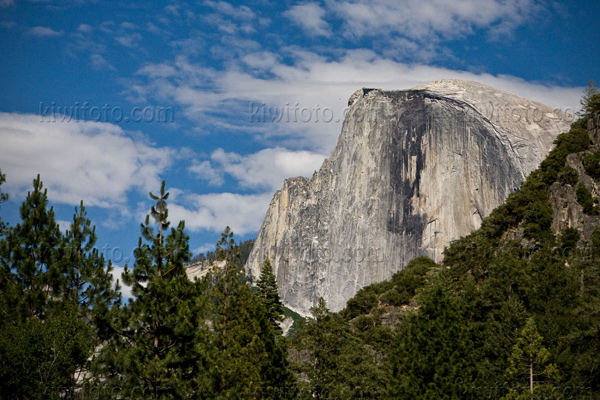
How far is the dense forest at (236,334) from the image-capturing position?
964 inches

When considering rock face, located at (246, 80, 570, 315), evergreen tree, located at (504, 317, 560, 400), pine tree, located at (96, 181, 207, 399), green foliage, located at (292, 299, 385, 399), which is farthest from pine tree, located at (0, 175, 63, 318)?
rock face, located at (246, 80, 570, 315)

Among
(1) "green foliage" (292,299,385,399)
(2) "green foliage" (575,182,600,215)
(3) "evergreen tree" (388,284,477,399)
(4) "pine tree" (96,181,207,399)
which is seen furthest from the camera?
(2) "green foliage" (575,182,600,215)

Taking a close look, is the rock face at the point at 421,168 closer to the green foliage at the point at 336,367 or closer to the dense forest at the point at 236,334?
the dense forest at the point at 236,334

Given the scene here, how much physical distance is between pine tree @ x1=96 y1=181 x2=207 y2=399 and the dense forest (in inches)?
2.1

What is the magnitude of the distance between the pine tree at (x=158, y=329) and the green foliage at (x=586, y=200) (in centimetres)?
3917

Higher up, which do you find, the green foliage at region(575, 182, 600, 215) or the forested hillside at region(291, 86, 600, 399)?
the green foliage at region(575, 182, 600, 215)

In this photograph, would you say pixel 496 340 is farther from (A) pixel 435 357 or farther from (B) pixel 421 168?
(B) pixel 421 168

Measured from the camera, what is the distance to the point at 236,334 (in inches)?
1356

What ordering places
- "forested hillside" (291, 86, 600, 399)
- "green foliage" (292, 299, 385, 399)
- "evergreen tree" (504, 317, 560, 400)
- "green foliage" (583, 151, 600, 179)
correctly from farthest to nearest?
"green foliage" (583, 151, 600, 179) < "green foliage" (292, 299, 385, 399) < "evergreen tree" (504, 317, 560, 400) < "forested hillside" (291, 86, 600, 399)

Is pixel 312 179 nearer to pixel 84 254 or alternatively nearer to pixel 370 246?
pixel 370 246

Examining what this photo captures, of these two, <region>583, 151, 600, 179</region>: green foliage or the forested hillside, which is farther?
<region>583, 151, 600, 179</region>: green foliage

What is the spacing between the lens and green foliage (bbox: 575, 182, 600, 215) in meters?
52.6

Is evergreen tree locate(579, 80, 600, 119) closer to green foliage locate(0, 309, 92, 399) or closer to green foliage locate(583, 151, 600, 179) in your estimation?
green foliage locate(583, 151, 600, 179)

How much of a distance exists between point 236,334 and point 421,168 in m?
126
